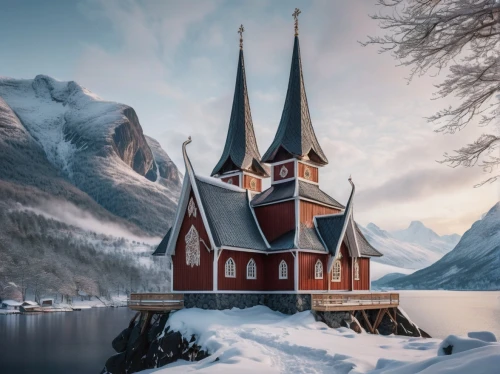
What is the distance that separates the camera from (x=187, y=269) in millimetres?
30953

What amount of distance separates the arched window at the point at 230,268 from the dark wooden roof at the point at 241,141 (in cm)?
960

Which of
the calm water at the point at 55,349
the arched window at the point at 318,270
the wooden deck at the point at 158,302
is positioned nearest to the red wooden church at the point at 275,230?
the arched window at the point at 318,270

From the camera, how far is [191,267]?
3070cm

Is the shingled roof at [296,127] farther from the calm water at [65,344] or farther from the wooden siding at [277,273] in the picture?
the calm water at [65,344]

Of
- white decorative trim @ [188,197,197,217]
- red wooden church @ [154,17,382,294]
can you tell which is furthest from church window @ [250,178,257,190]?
white decorative trim @ [188,197,197,217]

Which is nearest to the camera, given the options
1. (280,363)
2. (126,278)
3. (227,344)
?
(280,363)

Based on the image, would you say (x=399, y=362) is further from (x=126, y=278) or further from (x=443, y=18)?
(x=126, y=278)

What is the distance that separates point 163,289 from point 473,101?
15935cm

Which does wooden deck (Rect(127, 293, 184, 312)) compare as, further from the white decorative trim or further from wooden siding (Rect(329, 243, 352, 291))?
wooden siding (Rect(329, 243, 352, 291))

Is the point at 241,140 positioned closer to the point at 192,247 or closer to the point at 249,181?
the point at 249,181

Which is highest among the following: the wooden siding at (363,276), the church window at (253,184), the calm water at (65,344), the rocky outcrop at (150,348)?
the church window at (253,184)

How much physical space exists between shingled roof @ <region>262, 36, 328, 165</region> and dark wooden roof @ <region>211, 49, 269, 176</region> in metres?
2.72

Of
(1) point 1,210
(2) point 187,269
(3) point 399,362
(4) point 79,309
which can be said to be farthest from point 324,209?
(1) point 1,210

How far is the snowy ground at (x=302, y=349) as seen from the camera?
38.6 ft
